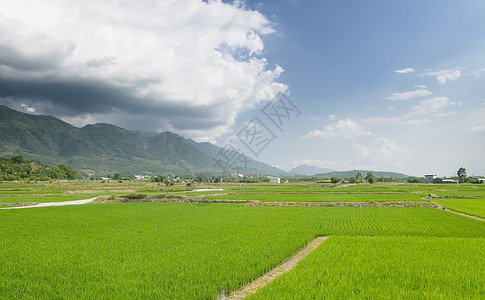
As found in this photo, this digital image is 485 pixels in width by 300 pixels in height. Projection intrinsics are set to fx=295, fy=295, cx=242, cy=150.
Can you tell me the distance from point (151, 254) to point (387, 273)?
319 inches

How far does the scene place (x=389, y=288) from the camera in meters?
7.51

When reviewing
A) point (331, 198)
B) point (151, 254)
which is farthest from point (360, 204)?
point (151, 254)

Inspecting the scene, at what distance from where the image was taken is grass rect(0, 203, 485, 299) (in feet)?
24.9

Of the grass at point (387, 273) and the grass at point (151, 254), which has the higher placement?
the grass at point (387, 273)

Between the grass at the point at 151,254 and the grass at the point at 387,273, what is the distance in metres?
1.58

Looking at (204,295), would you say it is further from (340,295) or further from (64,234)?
(64,234)

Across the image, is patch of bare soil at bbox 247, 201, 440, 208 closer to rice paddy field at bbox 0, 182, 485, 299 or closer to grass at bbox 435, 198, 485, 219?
grass at bbox 435, 198, 485, 219

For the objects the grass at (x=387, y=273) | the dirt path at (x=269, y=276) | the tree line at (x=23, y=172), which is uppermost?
the tree line at (x=23, y=172)

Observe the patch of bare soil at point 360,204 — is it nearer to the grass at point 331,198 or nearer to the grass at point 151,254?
the grass at point 331,198

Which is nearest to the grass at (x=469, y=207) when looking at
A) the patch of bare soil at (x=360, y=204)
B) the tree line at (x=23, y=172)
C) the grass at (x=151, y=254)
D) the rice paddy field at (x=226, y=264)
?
the patch of bare soil at (x=360, y=204)

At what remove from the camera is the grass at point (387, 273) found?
23.3ft

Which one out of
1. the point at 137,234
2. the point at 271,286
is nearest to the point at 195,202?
the point at 137,234

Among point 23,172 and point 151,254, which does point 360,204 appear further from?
point 23,172

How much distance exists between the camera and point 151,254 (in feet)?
36.5
